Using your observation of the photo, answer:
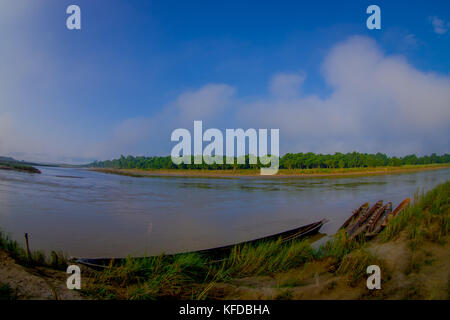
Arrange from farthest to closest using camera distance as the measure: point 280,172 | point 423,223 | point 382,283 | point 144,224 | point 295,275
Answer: point 280,172
point 144,224
point 423,223
point 295,275
point 382,283

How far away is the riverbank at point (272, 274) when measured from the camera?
318 centimetres

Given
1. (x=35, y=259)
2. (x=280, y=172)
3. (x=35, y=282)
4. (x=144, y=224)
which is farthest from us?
(x=280, y=172)

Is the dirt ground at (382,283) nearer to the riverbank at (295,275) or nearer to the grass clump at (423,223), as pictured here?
the riverbank at (295,275)

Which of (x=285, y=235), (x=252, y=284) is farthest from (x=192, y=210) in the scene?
(x=252, y=284)

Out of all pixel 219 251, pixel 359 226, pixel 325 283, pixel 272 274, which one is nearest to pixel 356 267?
pixel 325 283

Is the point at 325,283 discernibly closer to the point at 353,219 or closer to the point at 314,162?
the point at 353,219

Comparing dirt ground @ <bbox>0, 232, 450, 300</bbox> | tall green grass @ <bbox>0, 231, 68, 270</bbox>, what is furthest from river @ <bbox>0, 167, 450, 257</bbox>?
dirt ground @ <bbox>0, 232, 450, 300</bbox>

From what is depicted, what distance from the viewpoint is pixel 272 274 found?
4246 mm

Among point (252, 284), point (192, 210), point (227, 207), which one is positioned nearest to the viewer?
point (252, 284)

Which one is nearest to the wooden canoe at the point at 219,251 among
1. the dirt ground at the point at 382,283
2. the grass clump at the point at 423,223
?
the dirt ground at the point at 382,283
